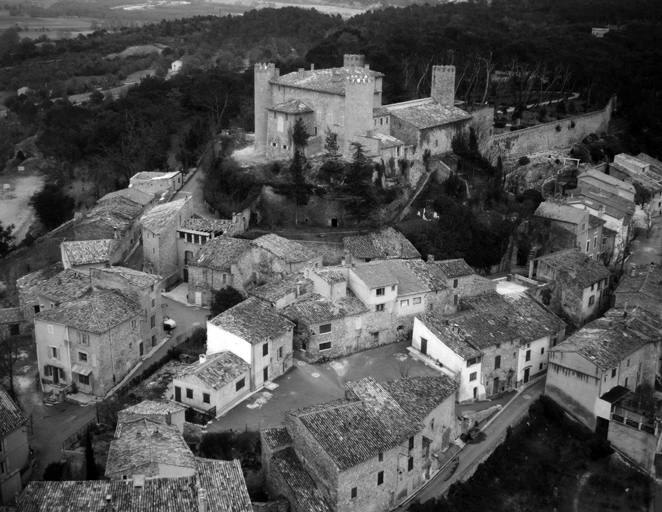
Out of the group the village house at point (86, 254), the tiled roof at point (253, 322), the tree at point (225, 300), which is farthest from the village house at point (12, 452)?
the tree at point (225, 300)

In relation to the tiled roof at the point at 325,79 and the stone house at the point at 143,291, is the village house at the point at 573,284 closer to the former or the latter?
the tiled roof at the point at 325,79

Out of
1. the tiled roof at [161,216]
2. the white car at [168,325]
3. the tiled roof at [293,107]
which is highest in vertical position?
the tiled roof at [293,107]

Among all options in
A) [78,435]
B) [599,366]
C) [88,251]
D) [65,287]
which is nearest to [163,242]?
[88,251]

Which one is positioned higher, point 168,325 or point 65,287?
point 65,287

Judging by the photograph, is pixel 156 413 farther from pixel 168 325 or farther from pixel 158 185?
pixel 158 185

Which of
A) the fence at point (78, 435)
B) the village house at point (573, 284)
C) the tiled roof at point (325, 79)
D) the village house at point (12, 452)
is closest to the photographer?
the village house at point (12, 452)

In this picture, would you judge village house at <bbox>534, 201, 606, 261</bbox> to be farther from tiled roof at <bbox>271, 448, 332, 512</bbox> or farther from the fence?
the fence
